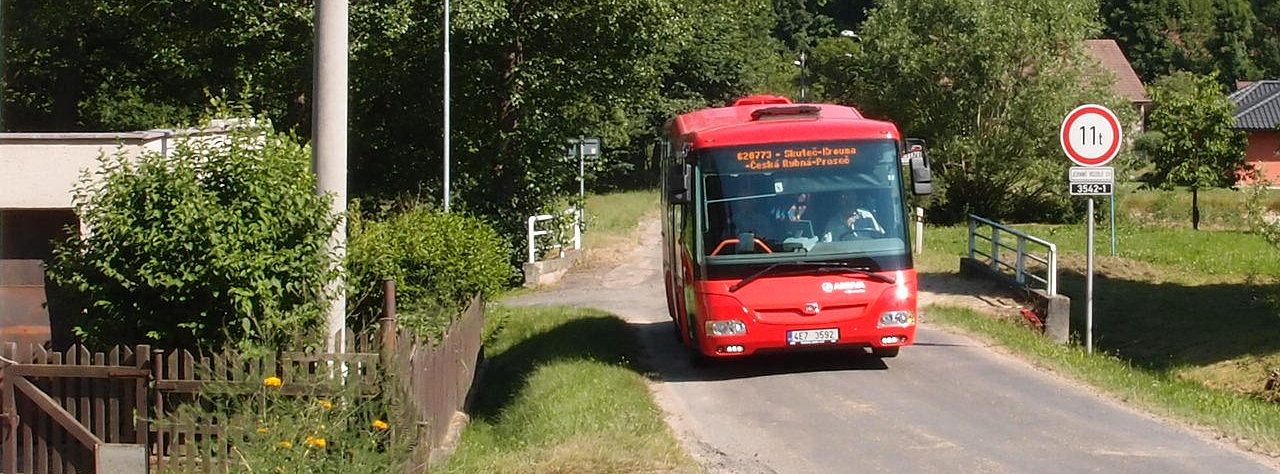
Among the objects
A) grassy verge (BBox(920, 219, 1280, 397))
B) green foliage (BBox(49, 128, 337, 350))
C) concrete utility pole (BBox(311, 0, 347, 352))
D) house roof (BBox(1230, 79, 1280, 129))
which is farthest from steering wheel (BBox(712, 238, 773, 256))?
house roof (BBox(1230, 79, 1280, 129))

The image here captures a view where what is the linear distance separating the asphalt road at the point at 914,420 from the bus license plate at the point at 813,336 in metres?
0.40

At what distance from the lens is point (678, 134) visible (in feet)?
53.7

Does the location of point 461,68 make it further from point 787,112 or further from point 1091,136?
point 1091,136

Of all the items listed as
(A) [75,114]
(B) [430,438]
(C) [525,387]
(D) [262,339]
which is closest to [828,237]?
(C) [525,387]

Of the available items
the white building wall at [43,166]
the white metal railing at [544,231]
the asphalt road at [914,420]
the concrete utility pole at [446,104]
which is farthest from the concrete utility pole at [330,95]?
the white metal railing at [544,231]

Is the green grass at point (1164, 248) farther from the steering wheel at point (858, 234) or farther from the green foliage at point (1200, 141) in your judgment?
the steering wheel at point (858, 234)

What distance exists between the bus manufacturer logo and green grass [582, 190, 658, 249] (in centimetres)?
2023

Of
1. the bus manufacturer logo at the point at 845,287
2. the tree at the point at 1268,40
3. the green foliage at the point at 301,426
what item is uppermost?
the tree at the point at 1268,40

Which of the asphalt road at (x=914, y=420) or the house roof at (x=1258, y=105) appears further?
the house roof at (x=1258, y=105)

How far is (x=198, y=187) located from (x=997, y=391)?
289 inches

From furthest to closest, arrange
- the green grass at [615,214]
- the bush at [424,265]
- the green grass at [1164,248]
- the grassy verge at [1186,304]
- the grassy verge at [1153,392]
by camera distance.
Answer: the green grass at [615,214] < the green grass at [1164,248] < the grassy verge at [1186,304] < the bush at [424,265] < the grassy verge at [1153,392]

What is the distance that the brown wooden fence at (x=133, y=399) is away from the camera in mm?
9875

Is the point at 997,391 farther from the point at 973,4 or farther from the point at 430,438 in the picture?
the point at 973,4

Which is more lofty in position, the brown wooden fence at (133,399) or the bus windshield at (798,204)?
the bus windshield at (798,204)
